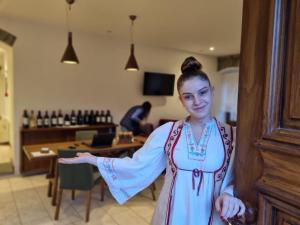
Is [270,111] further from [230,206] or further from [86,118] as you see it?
[86,118]

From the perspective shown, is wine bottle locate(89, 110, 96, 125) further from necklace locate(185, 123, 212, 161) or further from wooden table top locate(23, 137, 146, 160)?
necklace locate(185, 123, 212, 161)

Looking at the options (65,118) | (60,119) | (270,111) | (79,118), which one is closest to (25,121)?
(60,119)

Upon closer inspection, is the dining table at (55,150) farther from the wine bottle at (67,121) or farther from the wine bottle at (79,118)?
the wine bottle at (79,118)

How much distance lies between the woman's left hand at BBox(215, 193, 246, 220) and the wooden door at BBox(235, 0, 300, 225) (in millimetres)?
26

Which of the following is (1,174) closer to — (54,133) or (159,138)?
(54,133)

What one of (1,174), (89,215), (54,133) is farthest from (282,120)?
(1,174)

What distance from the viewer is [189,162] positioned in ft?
3.35

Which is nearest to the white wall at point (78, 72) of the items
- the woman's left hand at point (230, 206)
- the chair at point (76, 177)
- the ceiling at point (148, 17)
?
the ceiling at point (148, 17)

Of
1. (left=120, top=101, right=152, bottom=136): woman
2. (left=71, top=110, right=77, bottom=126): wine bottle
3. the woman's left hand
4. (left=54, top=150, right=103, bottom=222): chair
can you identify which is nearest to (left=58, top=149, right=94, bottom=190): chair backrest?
(left=54, top=150, right=103, bottom=222): chair

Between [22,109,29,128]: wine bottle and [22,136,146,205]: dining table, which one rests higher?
[22,109,29,128]: wine bottle

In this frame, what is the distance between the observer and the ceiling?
126 inches

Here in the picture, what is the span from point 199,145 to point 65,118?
403cm

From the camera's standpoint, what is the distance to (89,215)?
9.34 ft

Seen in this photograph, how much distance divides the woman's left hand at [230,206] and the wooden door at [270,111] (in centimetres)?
3
